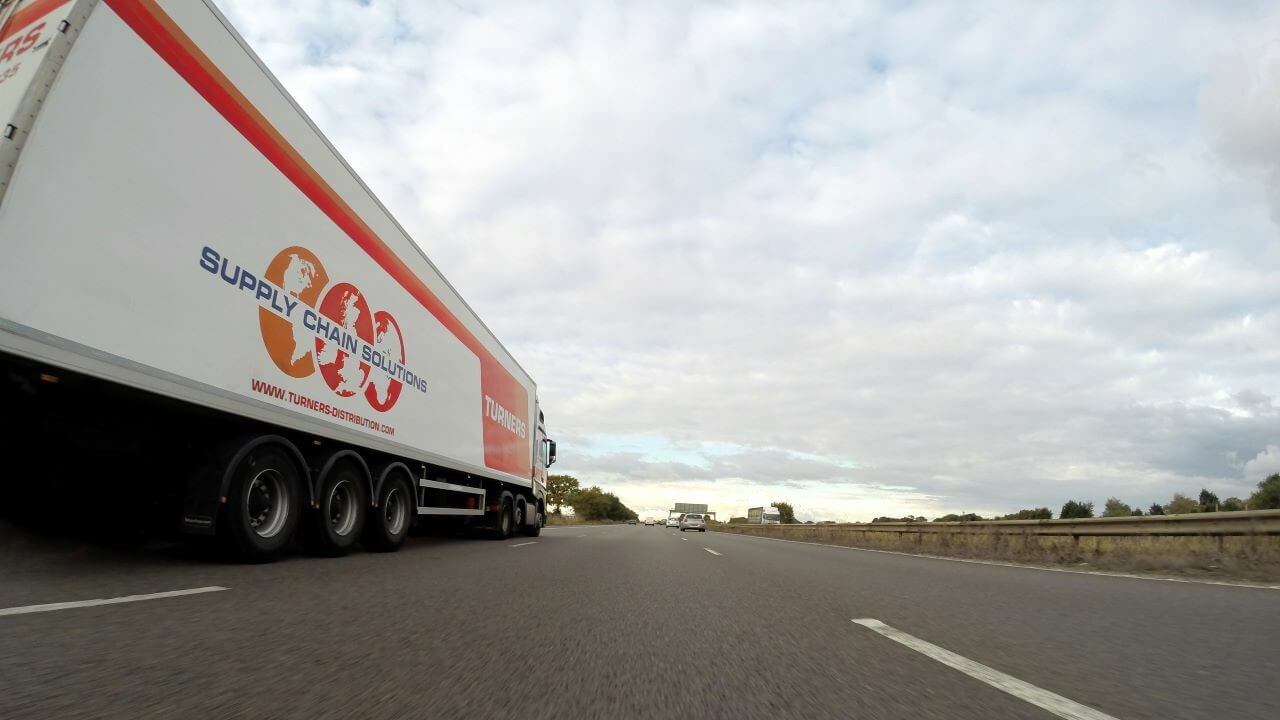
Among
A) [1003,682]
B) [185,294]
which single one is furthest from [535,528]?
[1003,682]

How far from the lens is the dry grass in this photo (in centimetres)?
961

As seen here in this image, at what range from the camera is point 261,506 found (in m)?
7.32

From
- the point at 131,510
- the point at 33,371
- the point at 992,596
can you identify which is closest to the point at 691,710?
the point at 33,371

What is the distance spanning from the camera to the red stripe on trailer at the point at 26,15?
4891 millimetres

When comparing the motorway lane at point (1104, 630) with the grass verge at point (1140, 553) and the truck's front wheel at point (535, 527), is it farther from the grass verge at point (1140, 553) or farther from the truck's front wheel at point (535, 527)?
the truck's front wheel at point (535, 527)

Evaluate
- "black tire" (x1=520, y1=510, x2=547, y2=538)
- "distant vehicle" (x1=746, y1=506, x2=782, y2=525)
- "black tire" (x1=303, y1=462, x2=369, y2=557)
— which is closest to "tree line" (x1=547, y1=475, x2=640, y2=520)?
"distant vehicle" (x1=746, y1=506, x2=782, y2=525)

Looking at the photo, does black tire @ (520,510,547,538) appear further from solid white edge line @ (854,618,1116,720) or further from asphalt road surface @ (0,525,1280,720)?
solid white edge line @ (854,618,1116,720)

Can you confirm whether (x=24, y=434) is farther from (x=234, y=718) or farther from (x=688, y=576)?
(x=688, y=576)

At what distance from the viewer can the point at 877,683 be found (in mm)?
3271

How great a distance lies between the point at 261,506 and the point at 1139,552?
12864mm

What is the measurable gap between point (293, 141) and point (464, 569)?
4.95 m

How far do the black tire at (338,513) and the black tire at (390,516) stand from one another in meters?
0.24

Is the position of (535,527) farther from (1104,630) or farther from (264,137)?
(1104,630)

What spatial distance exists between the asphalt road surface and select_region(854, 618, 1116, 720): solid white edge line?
0.06ft
